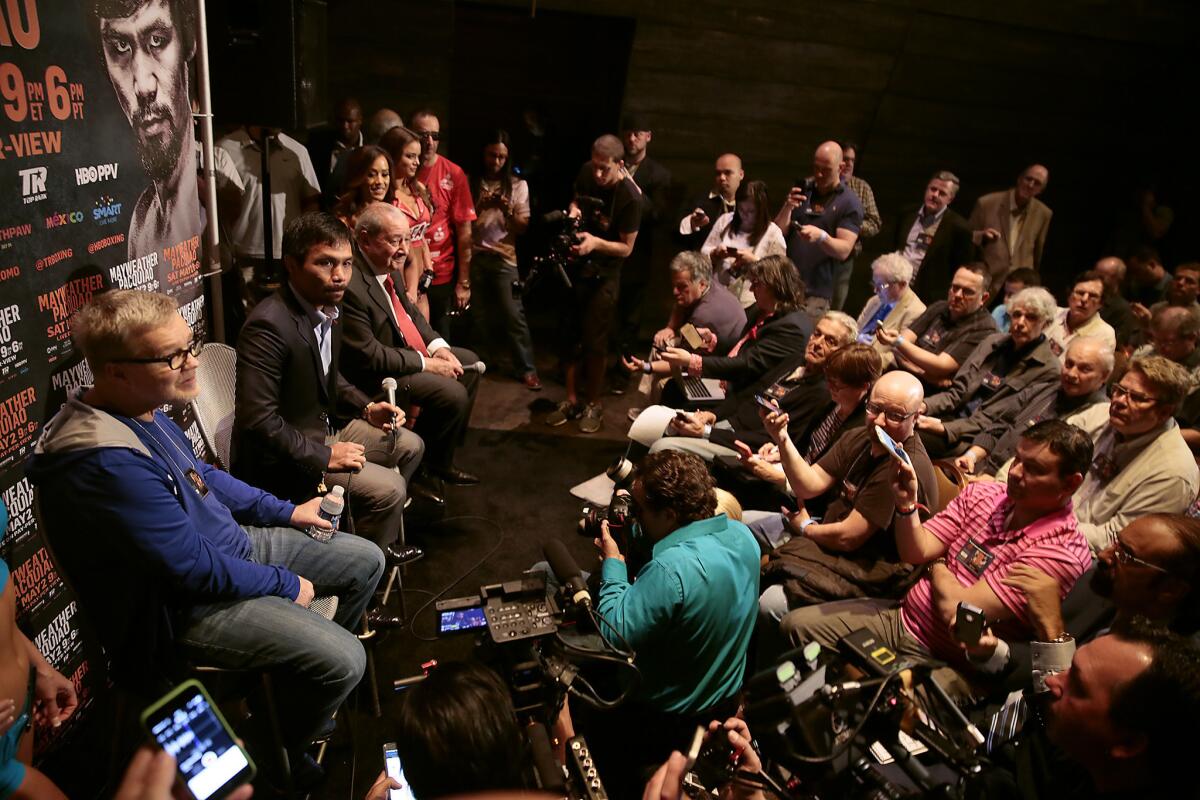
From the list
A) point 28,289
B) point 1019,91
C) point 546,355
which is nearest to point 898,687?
point 28,289

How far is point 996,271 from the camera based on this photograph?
19.9ft

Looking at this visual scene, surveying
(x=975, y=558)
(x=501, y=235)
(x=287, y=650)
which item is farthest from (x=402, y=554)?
(x=501, y=235)

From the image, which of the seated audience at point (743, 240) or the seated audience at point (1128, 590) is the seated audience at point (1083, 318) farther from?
the seated audience at point (1128, 590)

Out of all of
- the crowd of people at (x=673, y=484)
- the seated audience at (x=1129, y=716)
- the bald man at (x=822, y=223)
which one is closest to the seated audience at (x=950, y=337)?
the crowd of people at (x=673, y=484)

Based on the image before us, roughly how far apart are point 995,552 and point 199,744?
7.31 feet

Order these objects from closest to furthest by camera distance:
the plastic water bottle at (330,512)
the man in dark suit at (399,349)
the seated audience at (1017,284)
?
1. the plastic water bottle at (330,512)
2. the man in dark suit at (399,349)
3. the seated audience at (1017,284)

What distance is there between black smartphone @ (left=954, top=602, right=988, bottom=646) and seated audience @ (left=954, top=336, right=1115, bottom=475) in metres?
1.64

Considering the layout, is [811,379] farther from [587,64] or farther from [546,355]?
[587,64]

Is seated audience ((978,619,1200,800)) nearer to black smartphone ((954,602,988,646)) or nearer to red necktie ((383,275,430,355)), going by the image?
black smartphone ((954,602,988,646))

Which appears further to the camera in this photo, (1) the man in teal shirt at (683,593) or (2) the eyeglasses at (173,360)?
(1) the man in teal shirt at (683,593)

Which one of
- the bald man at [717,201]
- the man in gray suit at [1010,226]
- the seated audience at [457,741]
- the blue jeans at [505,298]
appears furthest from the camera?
the man in gray suit at [1010,226]

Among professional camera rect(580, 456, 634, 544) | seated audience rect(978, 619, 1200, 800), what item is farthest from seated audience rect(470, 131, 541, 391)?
seated audience rect(978, 619, 1200, 800)

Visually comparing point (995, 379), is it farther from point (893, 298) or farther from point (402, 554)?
point (402, 554)

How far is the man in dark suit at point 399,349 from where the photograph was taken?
3.35 metres
